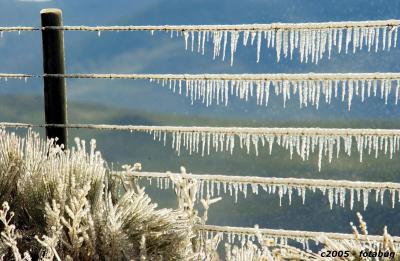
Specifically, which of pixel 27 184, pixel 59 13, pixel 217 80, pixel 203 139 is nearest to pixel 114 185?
pixel 27 184

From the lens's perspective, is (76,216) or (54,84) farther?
(54,84)

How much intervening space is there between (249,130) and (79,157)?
1017 millimetres

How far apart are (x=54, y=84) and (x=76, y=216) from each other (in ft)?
6.77

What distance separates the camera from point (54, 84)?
14.3ft

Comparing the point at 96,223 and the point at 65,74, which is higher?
the point at 65,74

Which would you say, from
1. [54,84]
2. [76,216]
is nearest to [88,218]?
[76,216]

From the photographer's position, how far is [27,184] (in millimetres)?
3133

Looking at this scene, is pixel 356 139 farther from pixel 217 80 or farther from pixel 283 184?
pixel 217 80

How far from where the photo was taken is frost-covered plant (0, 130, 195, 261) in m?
2.60

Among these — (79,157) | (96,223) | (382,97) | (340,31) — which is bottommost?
(96,223)

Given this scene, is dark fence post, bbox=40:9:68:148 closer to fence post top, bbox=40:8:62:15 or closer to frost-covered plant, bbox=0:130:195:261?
fence post top, bbox=40:8:62:15

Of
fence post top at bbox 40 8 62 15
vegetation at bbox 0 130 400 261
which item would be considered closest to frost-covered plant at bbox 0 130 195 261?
vegetation at bbox 0 130 400 261

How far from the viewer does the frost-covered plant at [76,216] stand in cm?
260

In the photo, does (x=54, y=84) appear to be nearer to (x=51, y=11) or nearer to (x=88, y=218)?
(x=51, y=11)
